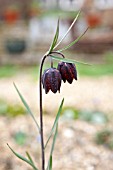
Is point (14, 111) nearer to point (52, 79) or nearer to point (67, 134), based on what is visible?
point (67, 134)

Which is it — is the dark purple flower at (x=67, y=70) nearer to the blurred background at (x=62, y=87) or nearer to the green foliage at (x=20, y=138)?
the blurred background at (x=62, y=87)

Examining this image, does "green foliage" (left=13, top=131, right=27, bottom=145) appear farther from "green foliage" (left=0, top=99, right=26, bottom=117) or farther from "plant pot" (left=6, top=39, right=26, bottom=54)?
"plant pot" (left=6, top=39, right=26, bottom=54)

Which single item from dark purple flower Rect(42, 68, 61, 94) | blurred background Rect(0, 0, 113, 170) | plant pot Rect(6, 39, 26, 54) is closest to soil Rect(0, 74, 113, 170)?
blurred background Rect(0, 0, 113, 170)

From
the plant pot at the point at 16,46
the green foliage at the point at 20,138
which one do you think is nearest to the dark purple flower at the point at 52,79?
the green foliage at the point at 20,138

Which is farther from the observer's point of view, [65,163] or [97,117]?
[97,117]

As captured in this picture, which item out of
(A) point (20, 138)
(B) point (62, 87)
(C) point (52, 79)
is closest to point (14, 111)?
(A) point (20, 138)

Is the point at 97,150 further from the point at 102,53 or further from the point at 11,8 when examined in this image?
the point at 11,8

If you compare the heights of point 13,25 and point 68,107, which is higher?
point 68,107

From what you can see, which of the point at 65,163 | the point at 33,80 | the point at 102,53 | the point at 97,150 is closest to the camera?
the point at 65,163

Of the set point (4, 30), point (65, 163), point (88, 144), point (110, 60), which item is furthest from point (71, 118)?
point (4, 30)
